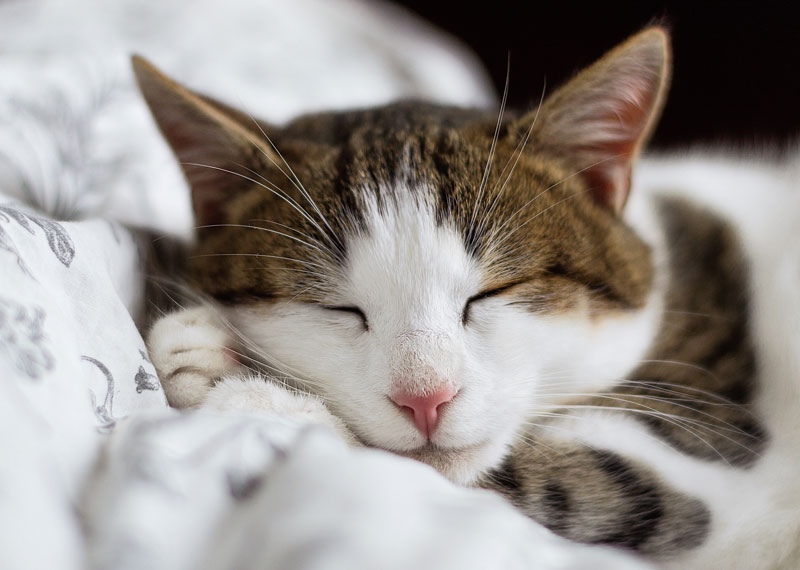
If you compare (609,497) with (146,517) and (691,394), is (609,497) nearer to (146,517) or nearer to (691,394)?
(691,394)

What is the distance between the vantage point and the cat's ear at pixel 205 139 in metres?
0.81

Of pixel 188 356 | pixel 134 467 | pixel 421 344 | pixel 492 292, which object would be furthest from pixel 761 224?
pixel 134 467

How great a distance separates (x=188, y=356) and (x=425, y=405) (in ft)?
0.90

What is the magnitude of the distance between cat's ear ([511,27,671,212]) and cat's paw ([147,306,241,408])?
18.2 inches

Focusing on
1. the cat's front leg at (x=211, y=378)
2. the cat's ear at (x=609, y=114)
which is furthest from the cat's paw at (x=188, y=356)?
the cat's ear at (x=609, y=114)

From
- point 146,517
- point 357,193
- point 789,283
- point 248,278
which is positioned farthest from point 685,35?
point 146,517

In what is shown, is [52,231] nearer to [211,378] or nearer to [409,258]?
[211,378]

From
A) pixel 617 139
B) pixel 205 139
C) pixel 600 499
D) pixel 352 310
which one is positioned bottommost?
pixel 600 499

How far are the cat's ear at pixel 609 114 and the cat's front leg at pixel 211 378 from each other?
44 cm

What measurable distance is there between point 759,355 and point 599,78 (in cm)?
49

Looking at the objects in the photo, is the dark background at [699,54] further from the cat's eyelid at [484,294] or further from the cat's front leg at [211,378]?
the cat's front leg at [211,378]

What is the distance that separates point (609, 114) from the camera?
0.84m

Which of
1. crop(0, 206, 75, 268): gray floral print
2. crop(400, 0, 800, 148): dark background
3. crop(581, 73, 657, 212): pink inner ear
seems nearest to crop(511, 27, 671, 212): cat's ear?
crop(581, 73, 657, 212): pink inner ear

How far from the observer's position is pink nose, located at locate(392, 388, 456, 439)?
0.66 metres
